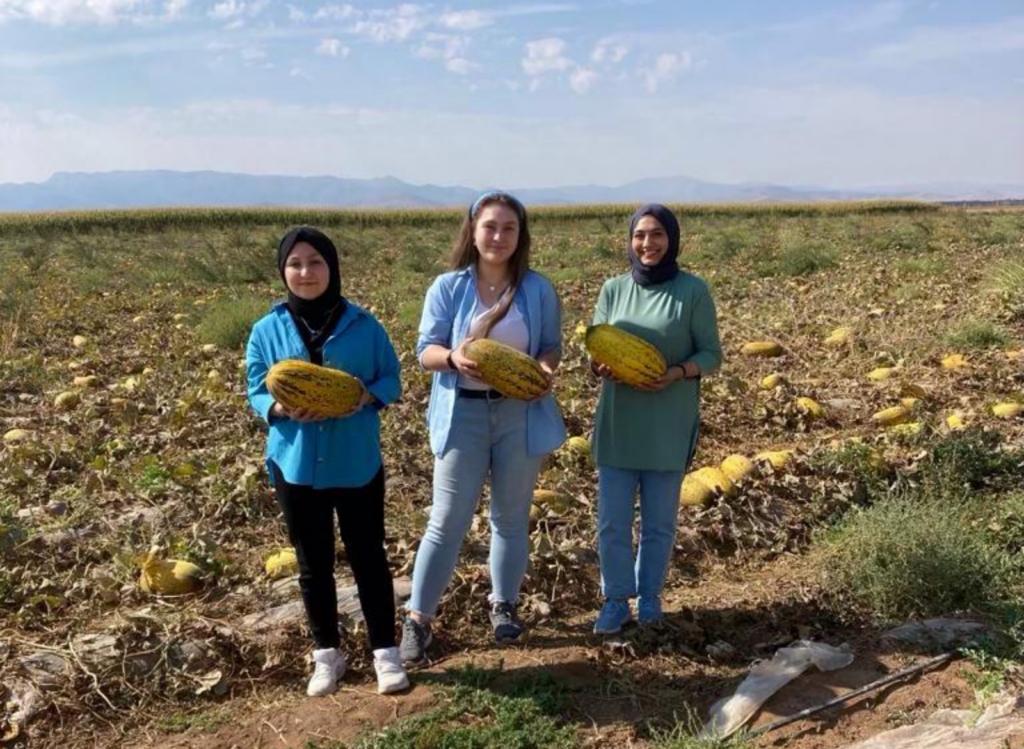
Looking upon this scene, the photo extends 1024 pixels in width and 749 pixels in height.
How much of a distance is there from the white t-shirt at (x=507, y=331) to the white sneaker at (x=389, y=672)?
43.4 inches

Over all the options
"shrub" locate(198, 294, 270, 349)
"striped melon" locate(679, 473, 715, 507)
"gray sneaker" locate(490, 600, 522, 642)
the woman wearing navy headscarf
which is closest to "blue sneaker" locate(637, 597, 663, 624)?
the woman wearing navy headscarf

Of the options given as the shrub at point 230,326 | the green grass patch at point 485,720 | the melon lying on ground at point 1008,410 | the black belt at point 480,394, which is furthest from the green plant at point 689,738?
the shrub at point 230,326

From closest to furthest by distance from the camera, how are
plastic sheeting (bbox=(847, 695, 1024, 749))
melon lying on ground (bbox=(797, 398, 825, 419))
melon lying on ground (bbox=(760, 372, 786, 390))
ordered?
plastic sheeting (bbox=(847, 695, 1024, 749)) < melon lying on ground (bbox=(797, 398, 825, 419)) < melon lying on ground (bbox=(760, 372, 786, 390))

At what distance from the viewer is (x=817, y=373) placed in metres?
8.20

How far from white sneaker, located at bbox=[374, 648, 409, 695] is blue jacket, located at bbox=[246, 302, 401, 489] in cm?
69

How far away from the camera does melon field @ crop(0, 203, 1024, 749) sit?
3.36 m

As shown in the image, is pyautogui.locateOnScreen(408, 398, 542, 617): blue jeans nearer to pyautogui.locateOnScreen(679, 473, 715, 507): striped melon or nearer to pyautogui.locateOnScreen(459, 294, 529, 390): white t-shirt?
pyautogui.locateOnScreen(459, 294, 529, 390): white t-shirt

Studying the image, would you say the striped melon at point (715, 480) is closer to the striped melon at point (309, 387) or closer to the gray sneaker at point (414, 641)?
the gray sneaker at point (414, 641)

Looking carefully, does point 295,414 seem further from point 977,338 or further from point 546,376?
point 977,338

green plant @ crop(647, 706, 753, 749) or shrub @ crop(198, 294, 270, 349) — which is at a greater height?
shrub @ crop(198, 294, 270, 349)

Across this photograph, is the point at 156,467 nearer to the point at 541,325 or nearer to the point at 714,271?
the point at 541,325

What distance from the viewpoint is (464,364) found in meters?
3.42

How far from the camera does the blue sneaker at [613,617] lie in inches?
154

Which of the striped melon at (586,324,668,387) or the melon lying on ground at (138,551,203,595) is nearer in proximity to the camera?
the striped melon at (586,324,668,387)
